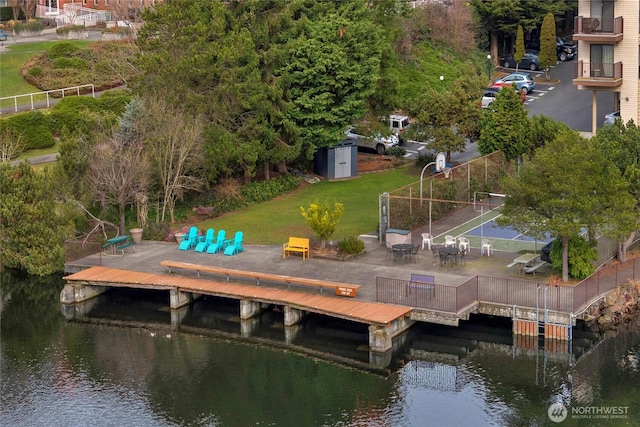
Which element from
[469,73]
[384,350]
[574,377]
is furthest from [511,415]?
[469,73]

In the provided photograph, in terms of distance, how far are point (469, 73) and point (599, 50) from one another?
1190cm

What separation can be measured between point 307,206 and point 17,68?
31.3 metres

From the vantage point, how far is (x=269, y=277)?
156 ft

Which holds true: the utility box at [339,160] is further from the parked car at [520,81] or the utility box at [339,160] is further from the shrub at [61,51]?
the shrub at [61,51]

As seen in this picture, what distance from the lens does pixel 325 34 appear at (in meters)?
63.9

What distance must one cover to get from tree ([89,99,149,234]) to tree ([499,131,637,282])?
19.4 metres

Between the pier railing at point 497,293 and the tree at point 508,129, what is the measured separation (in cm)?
1591

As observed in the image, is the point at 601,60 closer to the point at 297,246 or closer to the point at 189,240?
the point at 297,246

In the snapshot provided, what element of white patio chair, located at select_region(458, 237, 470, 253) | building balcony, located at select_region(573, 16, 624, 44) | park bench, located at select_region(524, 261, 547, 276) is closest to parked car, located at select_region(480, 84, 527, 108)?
building balcony, located at select_region(573, 16, 624, 44)

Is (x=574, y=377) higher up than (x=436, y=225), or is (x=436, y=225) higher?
(x=436, y=225)

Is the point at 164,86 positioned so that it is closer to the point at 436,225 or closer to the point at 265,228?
the point at 265,228

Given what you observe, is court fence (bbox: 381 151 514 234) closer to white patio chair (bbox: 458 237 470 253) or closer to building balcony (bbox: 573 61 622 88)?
white patio chair (bbox: 458 237 470 253)

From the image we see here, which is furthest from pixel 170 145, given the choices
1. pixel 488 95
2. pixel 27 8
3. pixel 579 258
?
pixel 27 8

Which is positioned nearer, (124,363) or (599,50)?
(124,363)
